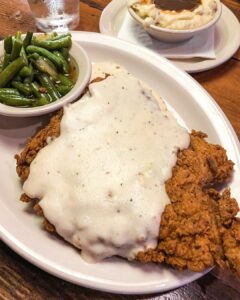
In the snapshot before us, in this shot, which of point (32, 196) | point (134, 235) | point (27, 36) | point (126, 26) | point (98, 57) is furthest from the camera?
point (126, 26)

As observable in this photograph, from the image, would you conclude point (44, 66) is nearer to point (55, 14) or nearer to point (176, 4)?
point (55, 14)

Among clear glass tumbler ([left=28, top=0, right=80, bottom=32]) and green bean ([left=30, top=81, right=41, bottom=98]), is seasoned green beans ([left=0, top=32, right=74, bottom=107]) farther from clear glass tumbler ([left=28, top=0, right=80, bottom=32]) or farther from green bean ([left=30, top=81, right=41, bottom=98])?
clear glass tumbler ([left=28, top=0, right=80, bottom=32])

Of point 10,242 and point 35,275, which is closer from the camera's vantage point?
point 10,242

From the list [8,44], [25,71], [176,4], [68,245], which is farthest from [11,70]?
[176,4]

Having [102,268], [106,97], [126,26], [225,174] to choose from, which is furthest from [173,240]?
[126,26]

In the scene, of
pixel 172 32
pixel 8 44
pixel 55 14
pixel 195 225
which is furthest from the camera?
pixel 55 14

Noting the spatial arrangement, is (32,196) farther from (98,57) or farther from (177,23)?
(177,23)
